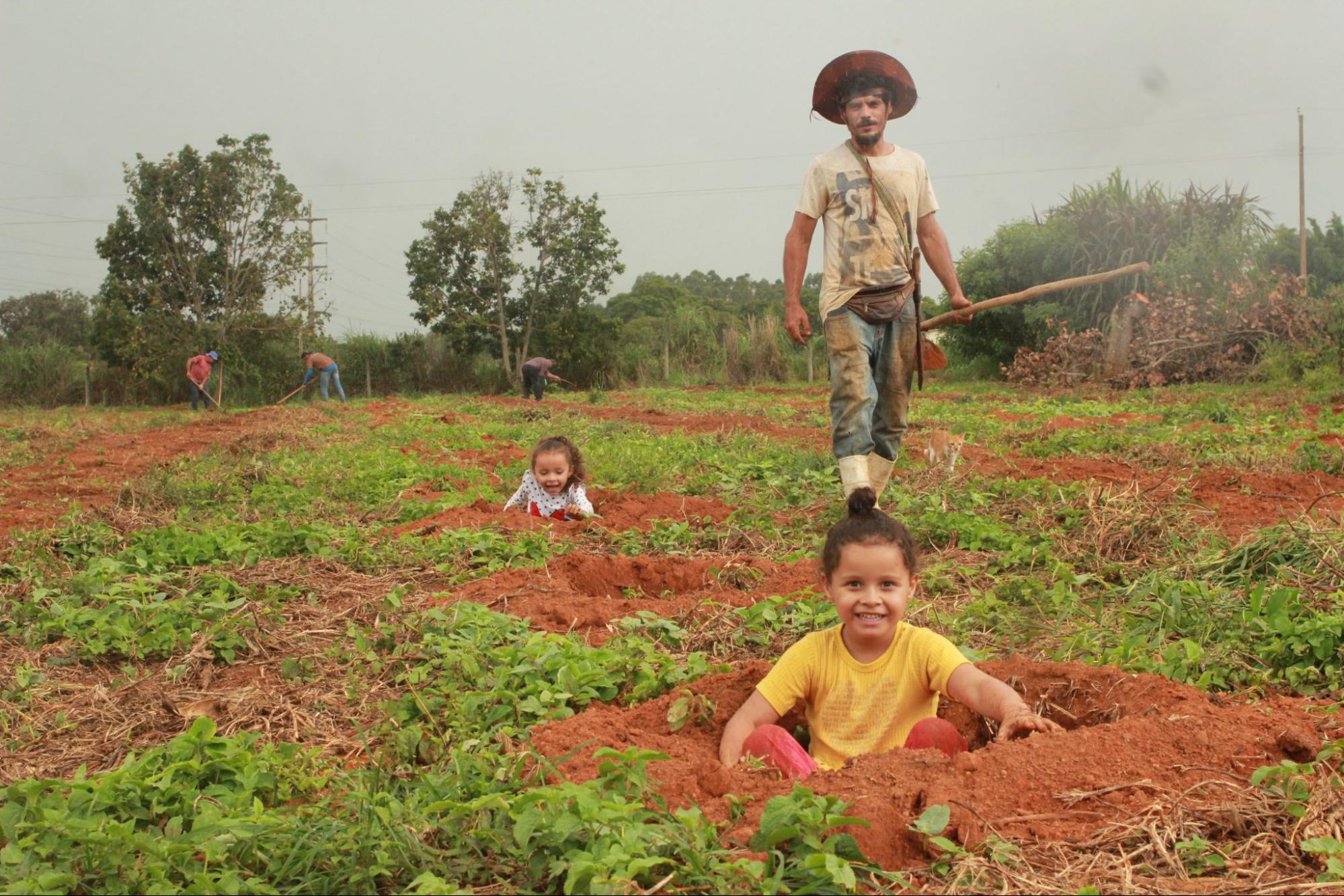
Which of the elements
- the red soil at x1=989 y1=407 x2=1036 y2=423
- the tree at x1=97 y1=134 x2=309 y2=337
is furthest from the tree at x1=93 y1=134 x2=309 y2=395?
the red soil at x1=989 y1=407 x2=1036 y2=423

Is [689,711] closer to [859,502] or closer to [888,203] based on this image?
[859,502]

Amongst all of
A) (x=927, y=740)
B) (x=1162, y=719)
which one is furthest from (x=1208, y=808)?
(x=927, y=740)

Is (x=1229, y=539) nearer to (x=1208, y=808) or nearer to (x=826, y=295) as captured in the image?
(x=826, y=295)

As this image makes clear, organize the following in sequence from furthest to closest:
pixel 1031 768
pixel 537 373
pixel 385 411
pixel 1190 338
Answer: pixel 537 373 < pixel 1190 338 < pixel 385 411 < pixel 1031 768

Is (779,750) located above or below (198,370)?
below

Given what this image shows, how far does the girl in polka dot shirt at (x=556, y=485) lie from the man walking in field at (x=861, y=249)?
1764mm

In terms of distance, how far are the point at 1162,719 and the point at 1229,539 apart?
97.8 inches

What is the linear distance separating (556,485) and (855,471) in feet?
6.96

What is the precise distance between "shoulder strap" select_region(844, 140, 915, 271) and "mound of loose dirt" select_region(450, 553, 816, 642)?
5.11ft

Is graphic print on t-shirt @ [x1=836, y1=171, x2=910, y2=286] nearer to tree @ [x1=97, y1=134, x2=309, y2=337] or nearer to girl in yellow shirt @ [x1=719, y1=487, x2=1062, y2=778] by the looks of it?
girl in yellow shirt @ [x1=719, y1=487, x2=1062, y2=778]

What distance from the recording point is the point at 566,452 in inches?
260

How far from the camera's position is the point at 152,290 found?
30.3m

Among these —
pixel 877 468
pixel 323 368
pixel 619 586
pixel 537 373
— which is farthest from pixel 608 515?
pixel 323 368

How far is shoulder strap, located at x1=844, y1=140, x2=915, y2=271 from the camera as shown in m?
5.30
